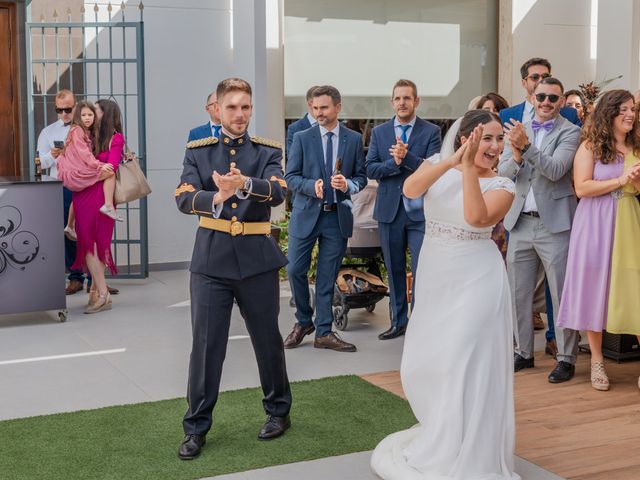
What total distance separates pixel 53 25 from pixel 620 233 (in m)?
6.04

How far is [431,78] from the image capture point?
11.8 m

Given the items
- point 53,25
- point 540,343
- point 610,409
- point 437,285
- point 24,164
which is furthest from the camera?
point 24,164

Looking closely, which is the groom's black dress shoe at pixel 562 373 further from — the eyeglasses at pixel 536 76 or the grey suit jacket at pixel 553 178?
the eyeglasses at pixel 536 76

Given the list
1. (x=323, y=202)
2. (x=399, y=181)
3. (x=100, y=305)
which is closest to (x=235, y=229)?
(x=323, y=202)

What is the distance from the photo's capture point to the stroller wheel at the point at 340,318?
773cm

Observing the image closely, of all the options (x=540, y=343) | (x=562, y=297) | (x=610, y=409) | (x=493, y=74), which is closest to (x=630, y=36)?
(x=493, y=74)

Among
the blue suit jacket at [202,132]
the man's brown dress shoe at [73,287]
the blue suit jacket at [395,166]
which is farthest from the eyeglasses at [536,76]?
the man's brown dress shoe at [73,287]

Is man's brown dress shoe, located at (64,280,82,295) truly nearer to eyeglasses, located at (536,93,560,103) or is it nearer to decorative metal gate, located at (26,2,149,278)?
decorative metal gate, located at (26,2,149,278)

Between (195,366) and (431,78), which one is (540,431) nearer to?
(195,366)

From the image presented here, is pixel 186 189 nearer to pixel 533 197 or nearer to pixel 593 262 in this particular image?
pixel 533 197

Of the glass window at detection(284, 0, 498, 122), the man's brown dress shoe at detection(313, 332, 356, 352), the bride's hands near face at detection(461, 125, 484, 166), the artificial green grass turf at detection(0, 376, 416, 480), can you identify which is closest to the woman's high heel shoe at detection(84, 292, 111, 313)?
the man's brown dress shoe at detection(313, 332, 356, 352)

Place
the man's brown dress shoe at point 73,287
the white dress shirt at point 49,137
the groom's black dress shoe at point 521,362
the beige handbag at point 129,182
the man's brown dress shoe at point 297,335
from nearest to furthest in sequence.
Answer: the groom's black dress shoe at point 521,362, the man's brown dress shoe at point 297,335, the beige handbag at point 129,182, the man's brown dress shoe at point 73,287, the white dress shirt at point 49,137

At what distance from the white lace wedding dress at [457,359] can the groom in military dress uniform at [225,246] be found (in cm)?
76

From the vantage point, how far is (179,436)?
504 cm
